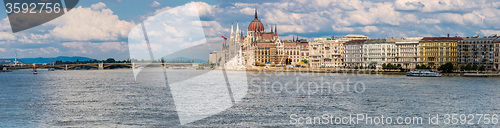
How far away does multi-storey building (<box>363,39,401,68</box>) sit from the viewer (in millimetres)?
108938

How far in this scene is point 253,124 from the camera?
2350cm

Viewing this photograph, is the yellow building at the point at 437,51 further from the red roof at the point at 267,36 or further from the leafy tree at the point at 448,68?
the red roof at the point at 267,36

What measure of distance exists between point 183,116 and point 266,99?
10.5 metres

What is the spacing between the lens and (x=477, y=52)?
95188 millimetres

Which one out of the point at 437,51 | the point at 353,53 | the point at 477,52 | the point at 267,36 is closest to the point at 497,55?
the point at 477,52

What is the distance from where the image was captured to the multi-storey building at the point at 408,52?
10450 cm

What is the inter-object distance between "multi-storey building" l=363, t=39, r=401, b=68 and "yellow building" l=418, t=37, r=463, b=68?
6.57 metres

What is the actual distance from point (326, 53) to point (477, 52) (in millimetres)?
40037

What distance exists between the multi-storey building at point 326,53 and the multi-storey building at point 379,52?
27.9 feet

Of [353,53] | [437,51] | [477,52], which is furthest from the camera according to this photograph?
[353,53]

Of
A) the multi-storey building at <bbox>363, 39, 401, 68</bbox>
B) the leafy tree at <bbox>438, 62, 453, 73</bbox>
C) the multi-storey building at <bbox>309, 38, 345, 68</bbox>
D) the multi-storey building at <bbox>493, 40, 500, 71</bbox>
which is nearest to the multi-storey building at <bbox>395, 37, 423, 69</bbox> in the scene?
the multi-storey building at <bbox>363, 39, 401, 68</bbox>

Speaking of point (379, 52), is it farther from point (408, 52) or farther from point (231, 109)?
point (231, 109)

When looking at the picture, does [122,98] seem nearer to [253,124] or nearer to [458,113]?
[253,124]

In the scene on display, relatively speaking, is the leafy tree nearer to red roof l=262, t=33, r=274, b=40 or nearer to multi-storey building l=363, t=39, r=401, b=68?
multi-storey building l=363, t=39, r=401, b=68
